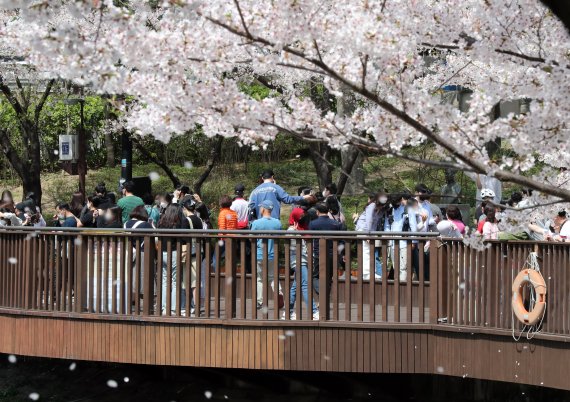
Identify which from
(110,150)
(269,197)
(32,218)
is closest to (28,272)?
(32,218)

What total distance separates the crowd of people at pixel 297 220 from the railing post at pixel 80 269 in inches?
20.7

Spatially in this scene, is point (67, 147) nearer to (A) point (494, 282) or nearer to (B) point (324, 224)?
(B) point (324, 224)

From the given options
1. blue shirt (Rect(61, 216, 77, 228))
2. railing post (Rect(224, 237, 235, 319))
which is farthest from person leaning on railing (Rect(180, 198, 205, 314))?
blue shirt (Rect(61, 216, 77, 228))

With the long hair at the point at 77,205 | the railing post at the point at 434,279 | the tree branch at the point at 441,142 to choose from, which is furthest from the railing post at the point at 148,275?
the tree branch at the point at 441,142

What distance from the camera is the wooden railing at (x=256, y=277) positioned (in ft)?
32.8

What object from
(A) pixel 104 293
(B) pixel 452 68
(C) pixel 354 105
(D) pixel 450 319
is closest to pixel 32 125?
(C) pixel 354 105

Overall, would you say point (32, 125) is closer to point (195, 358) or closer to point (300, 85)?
point (300, 85)

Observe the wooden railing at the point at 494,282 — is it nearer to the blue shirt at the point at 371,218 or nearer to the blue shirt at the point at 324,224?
the blue shirt at the point at 324,224

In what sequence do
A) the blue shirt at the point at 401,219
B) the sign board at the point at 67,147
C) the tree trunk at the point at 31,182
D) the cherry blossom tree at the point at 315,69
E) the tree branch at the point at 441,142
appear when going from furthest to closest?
the tree trunk at the point at 31,182, the sign board at the point at 67,147, the blue shirt at the point at 401,219, the cherry blossom tree at the point at 315,69, the tree branch at the point at 441,142

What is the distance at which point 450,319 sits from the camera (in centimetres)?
1030

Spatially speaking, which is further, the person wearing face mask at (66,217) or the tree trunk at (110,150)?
the tree trunk at (110,150)

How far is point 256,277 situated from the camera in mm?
10484

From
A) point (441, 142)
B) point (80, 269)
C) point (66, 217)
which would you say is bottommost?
point (80, 269)

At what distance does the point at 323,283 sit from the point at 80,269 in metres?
2.62
